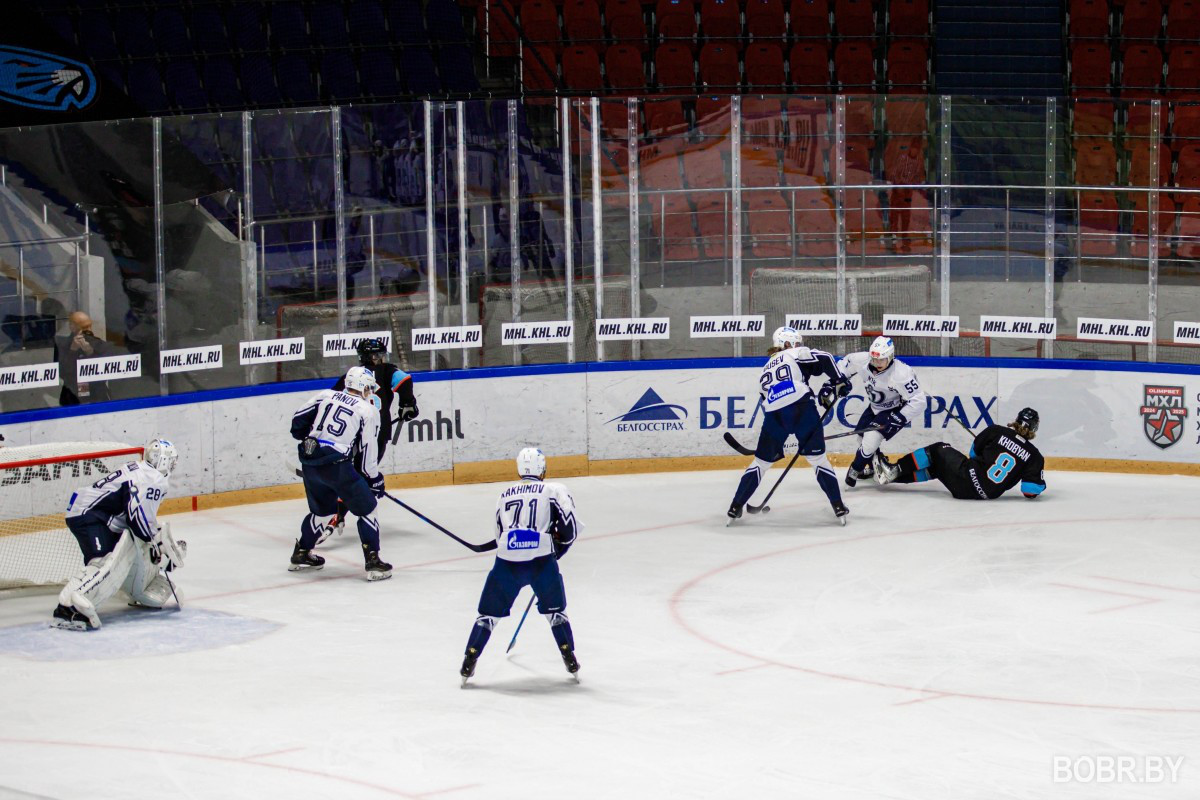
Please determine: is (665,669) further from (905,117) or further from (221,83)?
(221,83)

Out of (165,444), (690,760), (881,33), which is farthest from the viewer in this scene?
(881,33)

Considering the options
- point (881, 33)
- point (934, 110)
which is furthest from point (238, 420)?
point (881, 33)

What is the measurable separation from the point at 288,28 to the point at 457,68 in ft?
6.32

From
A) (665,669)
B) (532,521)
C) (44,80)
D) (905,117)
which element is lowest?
(665,669)

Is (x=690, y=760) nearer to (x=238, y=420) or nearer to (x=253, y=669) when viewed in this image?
(x=253, y=669)

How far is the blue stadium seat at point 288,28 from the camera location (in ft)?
55.9

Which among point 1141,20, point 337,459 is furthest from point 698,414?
point 1141,20

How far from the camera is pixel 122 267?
11391 millimetres

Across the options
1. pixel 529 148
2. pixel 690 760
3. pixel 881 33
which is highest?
pixel 881 33

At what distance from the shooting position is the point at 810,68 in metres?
17.4

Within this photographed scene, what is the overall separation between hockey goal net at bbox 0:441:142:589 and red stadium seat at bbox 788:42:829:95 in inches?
395

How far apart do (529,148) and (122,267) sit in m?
3.29

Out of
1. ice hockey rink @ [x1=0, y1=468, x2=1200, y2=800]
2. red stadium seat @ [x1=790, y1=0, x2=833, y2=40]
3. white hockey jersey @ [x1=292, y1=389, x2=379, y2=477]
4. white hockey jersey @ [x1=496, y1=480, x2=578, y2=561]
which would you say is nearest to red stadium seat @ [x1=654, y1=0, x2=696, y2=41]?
red stadium seat @ [x1=790, y1=0, x2=833, y2=40]

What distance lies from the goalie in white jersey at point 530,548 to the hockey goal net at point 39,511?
3297mm
